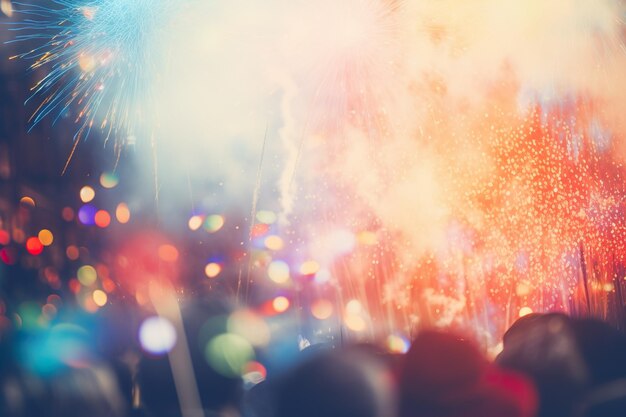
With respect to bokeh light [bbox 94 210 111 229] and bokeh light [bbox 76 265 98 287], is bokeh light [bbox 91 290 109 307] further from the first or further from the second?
bokeh light [bbox 94 210 111 229]

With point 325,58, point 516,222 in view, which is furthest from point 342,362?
point 516,222

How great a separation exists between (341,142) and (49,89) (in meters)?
5.65

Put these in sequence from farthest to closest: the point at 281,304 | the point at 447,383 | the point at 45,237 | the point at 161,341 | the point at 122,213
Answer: the point at 281,304 → the point at 122,213 → the point at 45,237 → the point at 161,341 → the point at 447,383

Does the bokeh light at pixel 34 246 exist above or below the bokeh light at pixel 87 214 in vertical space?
below

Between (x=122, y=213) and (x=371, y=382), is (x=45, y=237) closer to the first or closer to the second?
(x=122, y=213)

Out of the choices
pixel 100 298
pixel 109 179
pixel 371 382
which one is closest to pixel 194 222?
pixel 109 179

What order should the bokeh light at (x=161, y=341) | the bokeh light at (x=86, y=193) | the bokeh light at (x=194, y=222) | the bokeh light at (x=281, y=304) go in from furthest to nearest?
the bokeh light at (x=281, y=304), the bokeh light at (x=194, y=222), the bokeh light at (x=86, y=193), the bokeh light at (x=161, y=341)

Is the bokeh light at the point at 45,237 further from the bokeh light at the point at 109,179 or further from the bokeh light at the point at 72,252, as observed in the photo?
the bokeh light at the point at 109,179

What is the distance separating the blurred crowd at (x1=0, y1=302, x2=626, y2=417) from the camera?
334 cm

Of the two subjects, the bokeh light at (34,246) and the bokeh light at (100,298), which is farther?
the bokeh light at (100,298)

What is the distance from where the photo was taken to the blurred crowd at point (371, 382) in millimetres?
3342

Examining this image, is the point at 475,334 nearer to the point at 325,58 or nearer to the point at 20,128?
the point at 325,58

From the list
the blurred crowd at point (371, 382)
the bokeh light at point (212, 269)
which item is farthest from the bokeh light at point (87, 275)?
the blurred crowd at point (371, 382)

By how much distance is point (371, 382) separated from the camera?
11.1 feet
